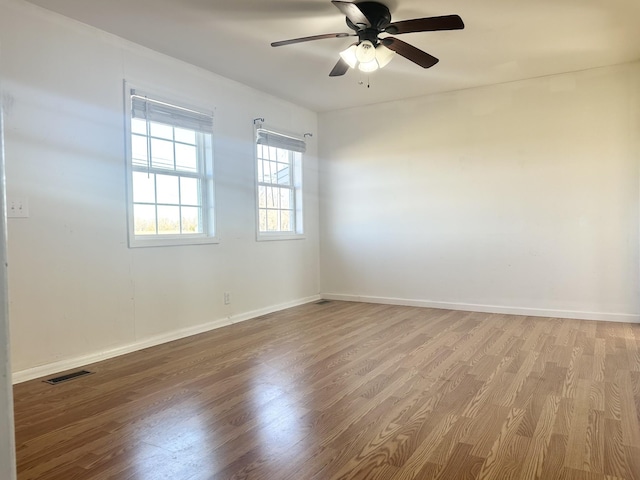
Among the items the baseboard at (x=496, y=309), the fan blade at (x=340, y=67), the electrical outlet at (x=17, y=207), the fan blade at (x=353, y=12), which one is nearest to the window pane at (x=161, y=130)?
the electrical outlet at (x=17, y=207)

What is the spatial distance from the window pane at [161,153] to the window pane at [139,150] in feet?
0.27

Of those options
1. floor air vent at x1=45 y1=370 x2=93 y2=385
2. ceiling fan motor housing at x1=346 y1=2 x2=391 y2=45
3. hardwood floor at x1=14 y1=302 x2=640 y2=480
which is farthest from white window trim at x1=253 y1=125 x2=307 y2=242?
floor air vent at x1=45 y1=370 x2=93 y2=385

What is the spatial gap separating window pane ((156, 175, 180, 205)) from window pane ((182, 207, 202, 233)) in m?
0.14

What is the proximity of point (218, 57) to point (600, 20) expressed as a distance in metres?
3.14

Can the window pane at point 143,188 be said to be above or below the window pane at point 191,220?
above

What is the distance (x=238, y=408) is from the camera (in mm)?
2465

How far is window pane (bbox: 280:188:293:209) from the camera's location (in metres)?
5.60

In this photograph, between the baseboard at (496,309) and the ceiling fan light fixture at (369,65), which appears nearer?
the ceiling fan light fixture at (369,65)

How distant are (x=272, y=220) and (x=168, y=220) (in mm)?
1592

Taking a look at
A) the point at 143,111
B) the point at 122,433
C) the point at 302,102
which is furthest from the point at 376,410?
the point at 302,102

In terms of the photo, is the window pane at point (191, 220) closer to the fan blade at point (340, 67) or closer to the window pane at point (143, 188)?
the window pane at point (143, 188)

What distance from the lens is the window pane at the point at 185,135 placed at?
4160 mm

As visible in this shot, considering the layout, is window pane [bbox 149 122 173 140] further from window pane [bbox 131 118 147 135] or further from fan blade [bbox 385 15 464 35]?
fan blade [bbox 385 15 464 35]

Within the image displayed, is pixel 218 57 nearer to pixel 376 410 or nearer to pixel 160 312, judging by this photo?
pixel 160 312
